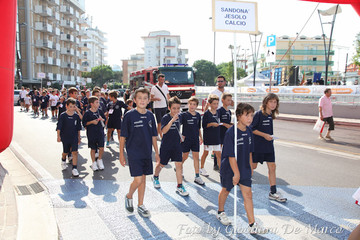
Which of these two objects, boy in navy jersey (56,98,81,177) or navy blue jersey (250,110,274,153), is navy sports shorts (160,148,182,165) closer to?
navy blue jersey (250,110,274,153)

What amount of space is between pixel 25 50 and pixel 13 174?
153 feet

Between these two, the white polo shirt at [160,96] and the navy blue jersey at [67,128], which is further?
the white polo shirt at [160,96]

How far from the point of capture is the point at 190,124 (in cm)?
537

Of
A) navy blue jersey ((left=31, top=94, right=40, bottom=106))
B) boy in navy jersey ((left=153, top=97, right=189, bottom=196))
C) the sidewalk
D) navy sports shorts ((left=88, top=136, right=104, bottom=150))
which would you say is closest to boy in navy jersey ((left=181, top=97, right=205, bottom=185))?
boy in navy jersey ((left=153, top=97, right=189, bottom=196))

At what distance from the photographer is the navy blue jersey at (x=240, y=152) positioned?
357 cm

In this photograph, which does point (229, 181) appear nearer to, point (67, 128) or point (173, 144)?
point (173, 144)

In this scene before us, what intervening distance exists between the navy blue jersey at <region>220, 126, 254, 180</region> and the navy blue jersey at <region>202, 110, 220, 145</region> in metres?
1.95

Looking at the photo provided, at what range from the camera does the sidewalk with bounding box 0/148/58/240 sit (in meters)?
3.49

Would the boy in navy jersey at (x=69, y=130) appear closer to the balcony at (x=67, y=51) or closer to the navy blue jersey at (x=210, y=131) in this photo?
the navy blue jersey at (x=210, y=131)

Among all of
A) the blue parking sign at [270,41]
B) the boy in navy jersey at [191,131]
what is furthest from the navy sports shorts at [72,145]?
the blue parking sign at [270,41]

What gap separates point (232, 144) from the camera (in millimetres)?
3553

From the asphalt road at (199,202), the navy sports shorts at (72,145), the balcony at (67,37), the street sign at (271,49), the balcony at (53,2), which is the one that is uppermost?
the balcony at (53,2)

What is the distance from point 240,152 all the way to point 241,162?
0.39 feet

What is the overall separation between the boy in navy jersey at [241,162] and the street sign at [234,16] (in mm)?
939
